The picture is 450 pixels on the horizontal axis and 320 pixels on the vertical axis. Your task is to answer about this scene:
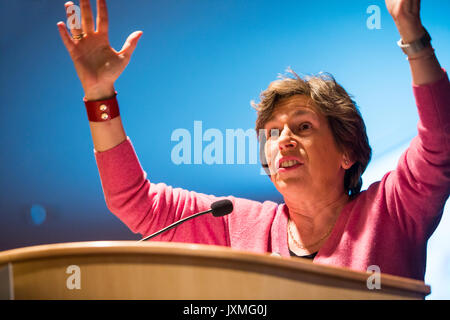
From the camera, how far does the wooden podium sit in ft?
1.98

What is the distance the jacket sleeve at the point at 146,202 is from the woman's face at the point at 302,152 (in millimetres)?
278

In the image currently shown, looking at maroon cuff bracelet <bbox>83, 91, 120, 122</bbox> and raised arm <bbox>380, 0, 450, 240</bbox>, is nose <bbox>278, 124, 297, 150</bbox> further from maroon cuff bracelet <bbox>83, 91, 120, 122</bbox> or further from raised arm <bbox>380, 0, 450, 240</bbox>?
maroon cuff bracelet <bbox>83, 91, 120, 122</bbox>

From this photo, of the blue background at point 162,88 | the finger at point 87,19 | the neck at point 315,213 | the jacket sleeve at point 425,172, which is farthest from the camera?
the blue background at point 162,88

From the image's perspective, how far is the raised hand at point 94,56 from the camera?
4.21ft

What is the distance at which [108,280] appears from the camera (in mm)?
630

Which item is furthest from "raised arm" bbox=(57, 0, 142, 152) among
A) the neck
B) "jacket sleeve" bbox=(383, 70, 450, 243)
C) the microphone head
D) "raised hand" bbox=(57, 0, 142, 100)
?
"jacket sleeve" bbox=(383, 70, 450, 243)

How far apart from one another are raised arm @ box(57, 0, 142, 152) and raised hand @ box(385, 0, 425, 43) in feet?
2.44

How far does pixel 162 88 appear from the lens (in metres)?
1.81

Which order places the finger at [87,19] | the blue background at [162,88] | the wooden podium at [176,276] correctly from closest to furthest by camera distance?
the wooden podium at [176,276]
the finger at [87,19]
the blue background at [162,88]

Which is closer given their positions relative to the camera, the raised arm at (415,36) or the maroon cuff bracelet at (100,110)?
the raised arm at (415,36)

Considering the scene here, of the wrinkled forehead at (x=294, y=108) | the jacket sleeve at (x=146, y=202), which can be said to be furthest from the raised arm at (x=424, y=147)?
the jacket sleeve at (x=146, y=202)

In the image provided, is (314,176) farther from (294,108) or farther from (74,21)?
(74,21)

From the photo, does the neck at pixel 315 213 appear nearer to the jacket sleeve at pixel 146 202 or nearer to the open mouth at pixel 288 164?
the open mouth at pixel 288 164
